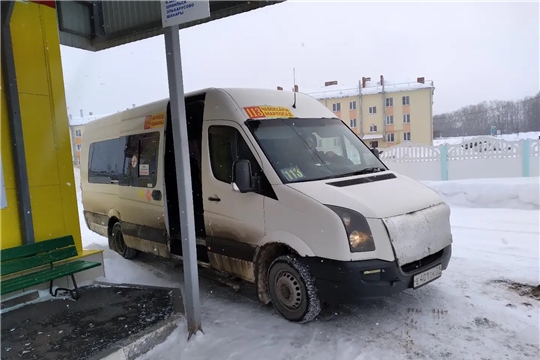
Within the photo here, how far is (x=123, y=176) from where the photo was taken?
22.5 ft

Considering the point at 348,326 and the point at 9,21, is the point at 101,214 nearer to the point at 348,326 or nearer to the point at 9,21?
the point at 9,21

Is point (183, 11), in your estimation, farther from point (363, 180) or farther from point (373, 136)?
point (373, 136)

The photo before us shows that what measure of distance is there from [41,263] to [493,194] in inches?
395

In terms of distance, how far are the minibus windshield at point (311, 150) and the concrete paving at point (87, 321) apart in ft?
6.49

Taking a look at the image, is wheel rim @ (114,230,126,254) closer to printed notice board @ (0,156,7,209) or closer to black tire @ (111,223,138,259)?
black tire @ (111,223,138,259)

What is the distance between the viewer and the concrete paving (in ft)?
11.8

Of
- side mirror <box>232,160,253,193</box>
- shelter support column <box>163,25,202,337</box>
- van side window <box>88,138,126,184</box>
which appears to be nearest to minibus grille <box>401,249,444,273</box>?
side mirror <box>232,160,253,193</box>

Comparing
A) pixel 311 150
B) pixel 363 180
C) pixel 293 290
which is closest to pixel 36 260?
pixel 293 290

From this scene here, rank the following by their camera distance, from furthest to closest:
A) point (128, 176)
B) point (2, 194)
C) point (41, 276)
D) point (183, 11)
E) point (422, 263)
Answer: point (128, 176), point (2, 194), point (41, 276), point (422, 263), point (183, 11)

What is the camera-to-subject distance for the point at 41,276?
179 inches

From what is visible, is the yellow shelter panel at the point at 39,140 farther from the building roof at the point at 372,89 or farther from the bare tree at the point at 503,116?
the building roof at the point at 372,89

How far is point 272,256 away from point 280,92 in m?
2.24

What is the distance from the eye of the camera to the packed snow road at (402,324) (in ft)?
12.1

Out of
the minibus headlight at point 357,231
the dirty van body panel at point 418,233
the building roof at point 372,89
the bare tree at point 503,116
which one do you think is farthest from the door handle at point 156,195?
the building roof at point 372,89
